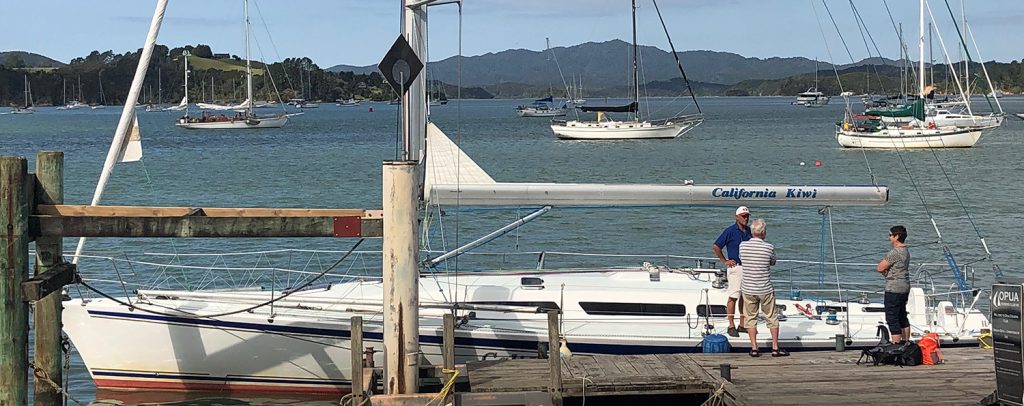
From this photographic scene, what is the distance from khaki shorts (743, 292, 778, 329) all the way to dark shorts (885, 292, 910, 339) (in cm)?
125

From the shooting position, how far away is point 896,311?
1281cm

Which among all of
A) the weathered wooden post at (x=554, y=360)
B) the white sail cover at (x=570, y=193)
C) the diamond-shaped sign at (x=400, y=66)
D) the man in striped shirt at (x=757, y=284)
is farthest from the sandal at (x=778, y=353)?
the diamond-shaped sign at (x=400, y=66)

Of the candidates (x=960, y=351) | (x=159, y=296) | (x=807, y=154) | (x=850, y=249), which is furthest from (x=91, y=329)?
(x=807, y=154)

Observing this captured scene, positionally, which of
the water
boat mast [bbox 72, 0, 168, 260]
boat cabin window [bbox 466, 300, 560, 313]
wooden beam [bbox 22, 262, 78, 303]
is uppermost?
boat mast [bbox 72, 0, 168, 260]

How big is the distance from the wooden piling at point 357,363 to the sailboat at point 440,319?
7.94 ft

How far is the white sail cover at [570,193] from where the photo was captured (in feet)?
47.6

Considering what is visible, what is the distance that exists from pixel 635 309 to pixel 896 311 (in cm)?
320

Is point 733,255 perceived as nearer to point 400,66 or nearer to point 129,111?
point 400,66

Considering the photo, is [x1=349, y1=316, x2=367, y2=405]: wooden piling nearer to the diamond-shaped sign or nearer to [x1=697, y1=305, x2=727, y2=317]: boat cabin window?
the diamond-shaped sign

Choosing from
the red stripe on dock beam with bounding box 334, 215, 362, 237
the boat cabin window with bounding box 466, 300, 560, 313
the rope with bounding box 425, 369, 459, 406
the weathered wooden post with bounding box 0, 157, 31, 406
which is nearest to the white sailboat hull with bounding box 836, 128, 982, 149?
the boat cabin window with bounding box 466, 300, 560, 313

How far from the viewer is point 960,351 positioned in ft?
42.6

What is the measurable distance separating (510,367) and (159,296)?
16.2ft

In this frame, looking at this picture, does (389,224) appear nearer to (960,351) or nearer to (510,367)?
(510,367)

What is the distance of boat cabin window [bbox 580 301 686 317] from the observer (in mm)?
14547
